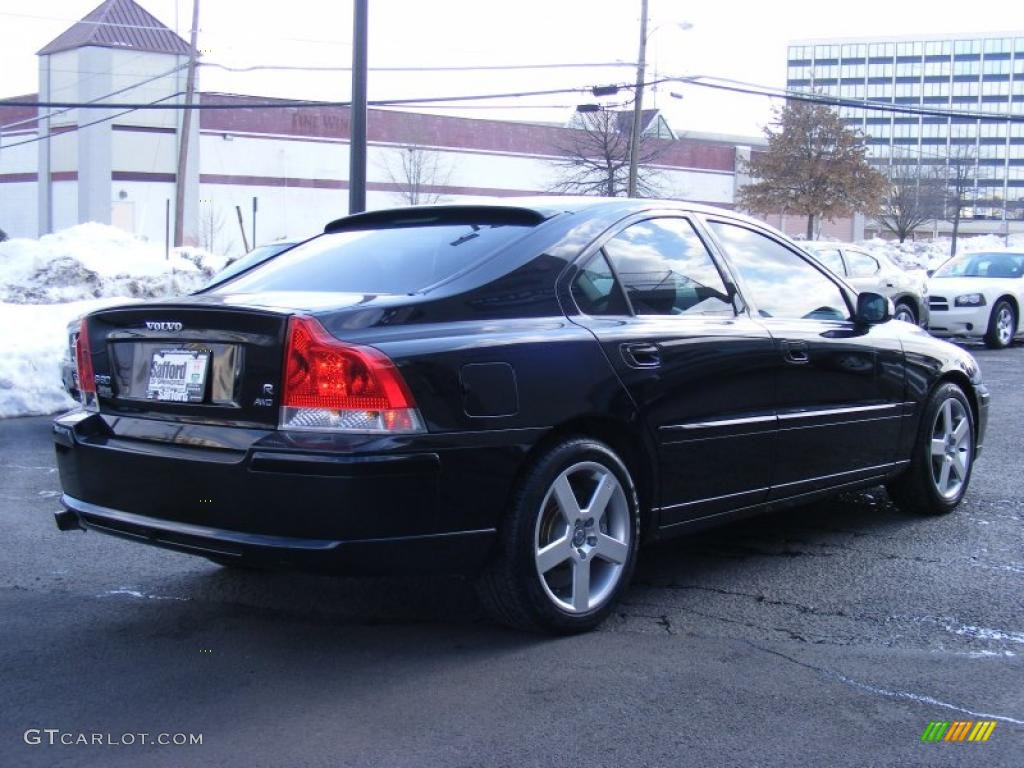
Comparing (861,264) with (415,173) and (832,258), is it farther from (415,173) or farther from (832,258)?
(415,173)

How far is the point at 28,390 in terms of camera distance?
36.6ft

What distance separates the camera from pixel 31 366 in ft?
38.1

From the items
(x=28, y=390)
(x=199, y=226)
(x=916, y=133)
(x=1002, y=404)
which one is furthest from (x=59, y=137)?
(x=916, y=133)

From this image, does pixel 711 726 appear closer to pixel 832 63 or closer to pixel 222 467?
pixel 222 467

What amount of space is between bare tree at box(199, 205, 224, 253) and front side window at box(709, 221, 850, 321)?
43482mm

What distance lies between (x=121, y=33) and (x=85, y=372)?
4219 centimetres

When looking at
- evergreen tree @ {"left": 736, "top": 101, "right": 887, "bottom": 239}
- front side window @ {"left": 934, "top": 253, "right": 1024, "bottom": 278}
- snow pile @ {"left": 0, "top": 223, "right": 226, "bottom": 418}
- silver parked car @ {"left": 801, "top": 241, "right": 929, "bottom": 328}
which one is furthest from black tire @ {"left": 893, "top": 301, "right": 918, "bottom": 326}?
evergreen tree @ {"left": 736, "top": 101, "right": 887, "bottom": 239}

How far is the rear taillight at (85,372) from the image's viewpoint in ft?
14.2

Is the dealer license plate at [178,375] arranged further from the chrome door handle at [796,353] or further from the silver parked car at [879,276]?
the silver parked car at [879,276]

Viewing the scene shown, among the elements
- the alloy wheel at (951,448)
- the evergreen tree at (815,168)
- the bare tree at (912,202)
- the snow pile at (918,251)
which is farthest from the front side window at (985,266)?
the bare tree at (912,202)

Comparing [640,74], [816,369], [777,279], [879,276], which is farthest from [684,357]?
[640,74]

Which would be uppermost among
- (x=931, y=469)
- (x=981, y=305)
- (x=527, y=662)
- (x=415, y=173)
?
(x=415, y=173)

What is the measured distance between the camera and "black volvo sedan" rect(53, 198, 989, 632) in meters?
3.69

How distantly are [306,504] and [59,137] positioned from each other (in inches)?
1759
